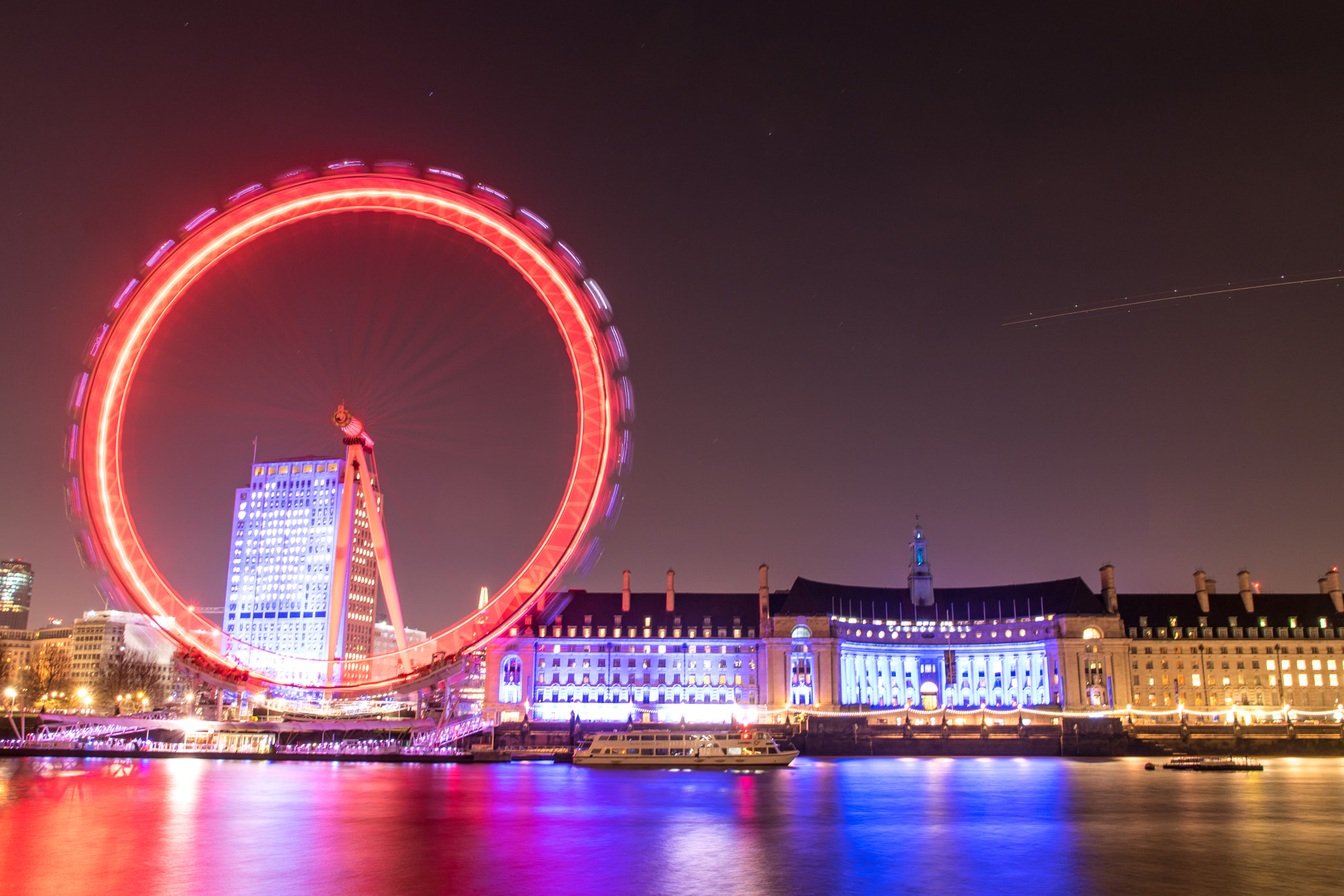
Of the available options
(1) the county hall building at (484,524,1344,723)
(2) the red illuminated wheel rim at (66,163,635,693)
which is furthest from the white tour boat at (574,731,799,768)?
(1) the county hall building at (484,524,1344,723)

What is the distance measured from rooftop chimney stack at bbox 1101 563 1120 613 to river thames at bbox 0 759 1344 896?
64.8 meters

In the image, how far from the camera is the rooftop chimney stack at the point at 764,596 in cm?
12725

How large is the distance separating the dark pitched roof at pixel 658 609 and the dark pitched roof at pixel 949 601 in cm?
410

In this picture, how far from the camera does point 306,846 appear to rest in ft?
110

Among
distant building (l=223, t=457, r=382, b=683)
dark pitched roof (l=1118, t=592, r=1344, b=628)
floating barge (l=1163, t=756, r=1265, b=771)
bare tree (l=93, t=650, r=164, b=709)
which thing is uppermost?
distant building (l=223, t=457, r=382, b=683)

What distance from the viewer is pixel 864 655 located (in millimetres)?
130625

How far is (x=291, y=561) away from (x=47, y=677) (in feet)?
164

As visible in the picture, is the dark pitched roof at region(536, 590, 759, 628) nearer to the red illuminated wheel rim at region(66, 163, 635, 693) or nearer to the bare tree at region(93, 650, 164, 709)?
the bare tree at region(93, 650, 164, 709)

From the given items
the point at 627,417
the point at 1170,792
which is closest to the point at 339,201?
the point at 627,417

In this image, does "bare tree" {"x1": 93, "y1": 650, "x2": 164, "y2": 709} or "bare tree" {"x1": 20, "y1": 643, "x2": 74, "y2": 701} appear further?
"bare tree" {"x1": 93, "y1": 650, "x2": 164, "y2": 709}

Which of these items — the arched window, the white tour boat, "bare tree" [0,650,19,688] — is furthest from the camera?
the arched window

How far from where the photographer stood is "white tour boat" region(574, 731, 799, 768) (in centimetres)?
7612

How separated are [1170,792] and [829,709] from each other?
6708 centimetres

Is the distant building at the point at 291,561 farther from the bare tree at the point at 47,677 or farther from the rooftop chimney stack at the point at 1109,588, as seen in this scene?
the rooftop chimney stack at the point at 1109,588
